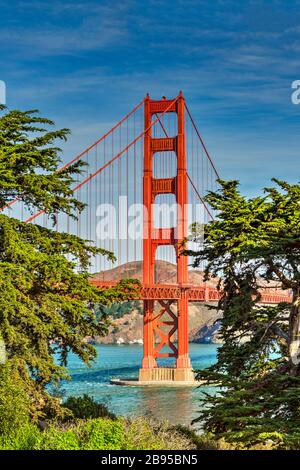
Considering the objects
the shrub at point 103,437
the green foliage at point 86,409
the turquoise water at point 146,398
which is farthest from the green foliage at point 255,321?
the turquoise water at point 146,398

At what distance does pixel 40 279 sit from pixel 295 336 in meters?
7.80

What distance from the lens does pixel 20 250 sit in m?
23.4

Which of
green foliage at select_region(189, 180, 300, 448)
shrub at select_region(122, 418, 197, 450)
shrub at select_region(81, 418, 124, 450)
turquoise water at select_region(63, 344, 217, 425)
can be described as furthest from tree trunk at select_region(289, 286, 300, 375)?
turquoise water at select_region(63, 344, 217, 425)

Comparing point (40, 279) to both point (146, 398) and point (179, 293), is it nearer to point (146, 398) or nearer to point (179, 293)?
point (146, 398)

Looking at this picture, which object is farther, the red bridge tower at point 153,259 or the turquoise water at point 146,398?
the red bridge tower at point 153,259

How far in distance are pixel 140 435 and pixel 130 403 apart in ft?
119

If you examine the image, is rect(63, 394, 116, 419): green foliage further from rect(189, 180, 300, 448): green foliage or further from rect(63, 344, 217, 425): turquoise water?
rect(63, 344, 217, 425): turquoise water

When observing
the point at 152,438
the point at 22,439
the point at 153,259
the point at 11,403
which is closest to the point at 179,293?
the point at 153,259

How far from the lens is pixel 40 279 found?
24.2 metres

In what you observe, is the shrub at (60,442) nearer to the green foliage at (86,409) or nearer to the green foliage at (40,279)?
the green foliage at (40,279)

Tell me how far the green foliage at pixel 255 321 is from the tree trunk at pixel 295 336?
26mm

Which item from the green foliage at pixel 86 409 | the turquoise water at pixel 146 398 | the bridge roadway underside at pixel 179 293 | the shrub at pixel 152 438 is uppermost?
the bridge roadway underside at pixel 179 293

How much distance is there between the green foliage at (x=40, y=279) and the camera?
75.7 feet
